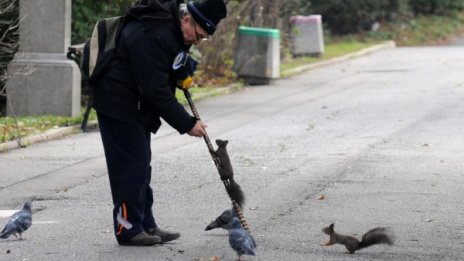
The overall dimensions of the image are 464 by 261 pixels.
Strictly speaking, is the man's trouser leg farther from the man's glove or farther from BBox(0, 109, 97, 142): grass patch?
BBox(0, 109, 97, 142): grass patch

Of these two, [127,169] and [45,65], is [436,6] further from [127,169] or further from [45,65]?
[127,169]

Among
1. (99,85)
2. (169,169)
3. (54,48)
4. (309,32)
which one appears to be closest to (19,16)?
(54,48)

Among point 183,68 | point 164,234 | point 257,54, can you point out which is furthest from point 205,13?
point 257,54

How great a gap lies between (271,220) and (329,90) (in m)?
13.6

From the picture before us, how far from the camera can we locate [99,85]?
25.6 feet

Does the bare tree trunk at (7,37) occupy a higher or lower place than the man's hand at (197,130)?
lower

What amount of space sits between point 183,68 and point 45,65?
9705 mm

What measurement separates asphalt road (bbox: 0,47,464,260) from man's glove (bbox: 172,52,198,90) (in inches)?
45.0

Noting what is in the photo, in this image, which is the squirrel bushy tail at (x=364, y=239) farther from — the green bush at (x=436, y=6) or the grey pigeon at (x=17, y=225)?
the green bush at (x=436, y=6)

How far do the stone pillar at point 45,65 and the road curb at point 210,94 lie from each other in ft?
3.33

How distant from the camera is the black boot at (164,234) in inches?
317

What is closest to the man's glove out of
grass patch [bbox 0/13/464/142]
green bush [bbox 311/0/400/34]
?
grass patch [bbox 0/13/464/142]

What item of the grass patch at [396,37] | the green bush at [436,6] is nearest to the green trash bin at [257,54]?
the grass patch at [396,37]

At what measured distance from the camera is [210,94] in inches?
844
